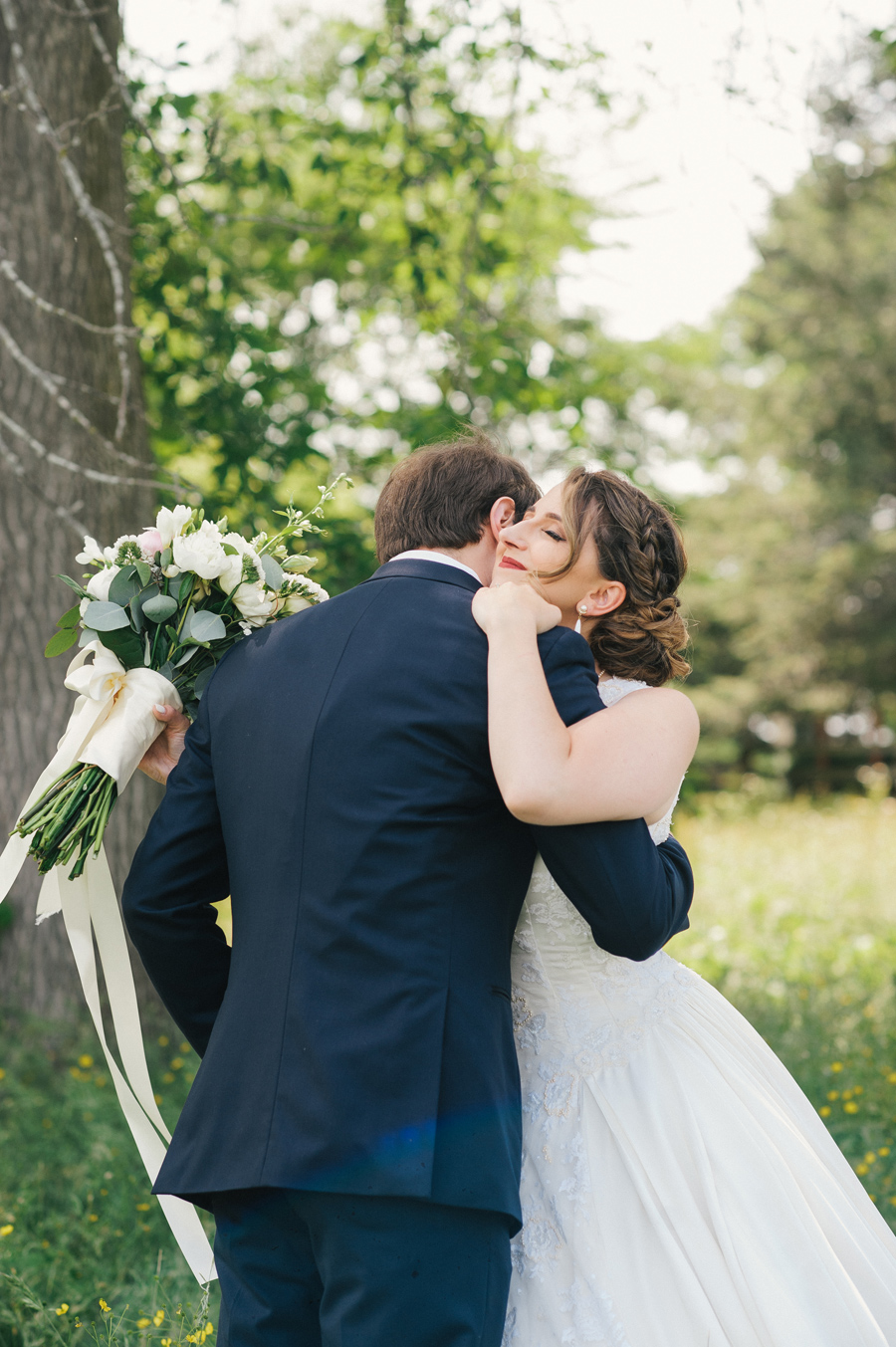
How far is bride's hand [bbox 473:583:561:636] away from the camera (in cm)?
180

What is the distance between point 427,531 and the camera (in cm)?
208

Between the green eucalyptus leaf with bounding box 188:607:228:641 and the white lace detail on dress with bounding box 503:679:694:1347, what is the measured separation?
0.77 metres

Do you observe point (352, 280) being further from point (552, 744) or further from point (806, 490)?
point (806, 490)

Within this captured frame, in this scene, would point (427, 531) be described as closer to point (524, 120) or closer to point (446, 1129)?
point (446, 1129)

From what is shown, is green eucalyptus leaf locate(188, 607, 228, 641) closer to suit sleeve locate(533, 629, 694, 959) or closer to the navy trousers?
suit sleeve locate(533, 629, 694, 959)

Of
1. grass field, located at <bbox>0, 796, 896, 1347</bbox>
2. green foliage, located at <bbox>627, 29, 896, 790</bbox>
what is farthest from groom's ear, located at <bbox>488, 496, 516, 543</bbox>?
green foliage, located at <bbox>627, 29, 896, 790</bbox>

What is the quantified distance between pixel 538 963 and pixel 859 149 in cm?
1768

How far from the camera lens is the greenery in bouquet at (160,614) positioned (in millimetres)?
2238

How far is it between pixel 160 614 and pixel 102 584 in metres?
0.13

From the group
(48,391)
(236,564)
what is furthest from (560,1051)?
(48,391)

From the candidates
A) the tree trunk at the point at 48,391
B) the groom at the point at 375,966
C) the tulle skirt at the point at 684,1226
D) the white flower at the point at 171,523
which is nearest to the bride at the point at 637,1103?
the tulle skirt at the point at 684,1226

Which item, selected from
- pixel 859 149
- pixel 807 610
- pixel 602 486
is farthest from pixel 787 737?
pixel 602 486

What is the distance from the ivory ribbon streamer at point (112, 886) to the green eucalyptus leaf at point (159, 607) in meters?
0.11

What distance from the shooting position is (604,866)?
1.76 m
